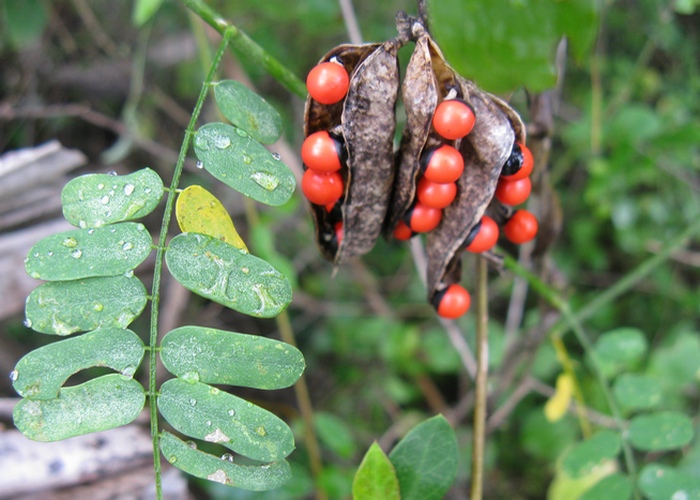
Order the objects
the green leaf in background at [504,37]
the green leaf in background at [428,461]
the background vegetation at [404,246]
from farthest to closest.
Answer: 1. the background vegetation at [404,246]
2. the green leaf in background at [428,461]
3. the green leaf in background at [504,37]

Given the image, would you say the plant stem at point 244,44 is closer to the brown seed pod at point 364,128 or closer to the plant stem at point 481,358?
the brown seed pod at point 364,128

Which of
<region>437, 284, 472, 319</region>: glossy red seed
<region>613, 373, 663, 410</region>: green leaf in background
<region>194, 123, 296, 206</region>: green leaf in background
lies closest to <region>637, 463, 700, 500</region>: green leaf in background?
<region>613, 373, 663, 410</region>: green leaf in background

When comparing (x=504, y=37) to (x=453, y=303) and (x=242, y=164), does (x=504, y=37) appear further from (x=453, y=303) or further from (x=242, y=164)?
(x=453, y=303)

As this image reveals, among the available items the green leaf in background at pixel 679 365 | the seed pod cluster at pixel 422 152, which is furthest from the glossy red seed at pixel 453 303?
the green leaf in background at pixel 679 365

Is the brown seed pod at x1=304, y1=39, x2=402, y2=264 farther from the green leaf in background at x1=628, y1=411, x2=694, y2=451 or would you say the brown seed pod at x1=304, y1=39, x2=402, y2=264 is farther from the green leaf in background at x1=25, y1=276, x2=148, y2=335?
the green leaf in background at x1=628, y1=411, x2=694, y2=451

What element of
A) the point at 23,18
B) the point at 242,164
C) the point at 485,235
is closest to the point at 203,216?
the point at 242,164

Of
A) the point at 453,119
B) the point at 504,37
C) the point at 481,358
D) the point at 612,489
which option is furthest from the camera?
the point at 481,358
